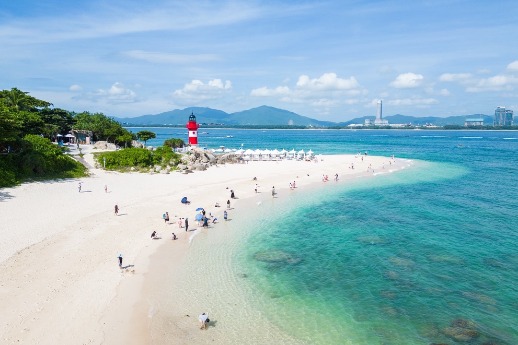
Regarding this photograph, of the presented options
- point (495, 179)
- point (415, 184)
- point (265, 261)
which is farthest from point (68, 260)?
point (495, 179)

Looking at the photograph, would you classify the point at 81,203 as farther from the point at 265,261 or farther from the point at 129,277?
the point at 265,261

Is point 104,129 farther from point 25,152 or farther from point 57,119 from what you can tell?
point 25,152

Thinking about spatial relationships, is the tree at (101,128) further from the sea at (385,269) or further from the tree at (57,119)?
the sea at (385,269)

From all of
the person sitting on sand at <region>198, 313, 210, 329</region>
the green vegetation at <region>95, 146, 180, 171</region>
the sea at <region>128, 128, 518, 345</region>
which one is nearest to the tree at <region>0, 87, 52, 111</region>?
the green vegetation at <region>95, 146, 180, 171</region>

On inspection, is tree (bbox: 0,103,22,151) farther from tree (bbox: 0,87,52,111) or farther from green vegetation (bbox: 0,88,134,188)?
tree (bbox: 0,87,52,111)

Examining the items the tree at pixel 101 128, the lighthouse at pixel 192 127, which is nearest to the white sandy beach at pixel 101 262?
the lighthouse at pixel 192 127
